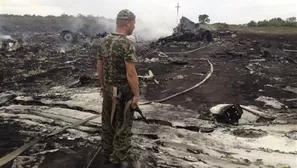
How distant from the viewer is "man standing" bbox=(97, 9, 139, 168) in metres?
4.48

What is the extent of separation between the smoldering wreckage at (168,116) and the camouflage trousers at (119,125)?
0.36 m

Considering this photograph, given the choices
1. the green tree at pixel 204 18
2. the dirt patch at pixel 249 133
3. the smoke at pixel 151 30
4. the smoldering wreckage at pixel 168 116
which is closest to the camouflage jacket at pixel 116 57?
the smoldering wreckage at pixel 168 116

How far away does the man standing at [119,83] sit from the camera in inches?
176

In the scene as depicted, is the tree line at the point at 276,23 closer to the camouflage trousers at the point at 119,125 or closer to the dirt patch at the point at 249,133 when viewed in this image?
the dirt patch at the point at 249,133

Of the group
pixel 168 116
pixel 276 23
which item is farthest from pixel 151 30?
pixel 168 116

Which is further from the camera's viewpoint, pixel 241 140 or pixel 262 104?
pixel 262 104

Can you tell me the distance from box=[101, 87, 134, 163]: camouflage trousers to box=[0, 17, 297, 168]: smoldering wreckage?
362 millimetres

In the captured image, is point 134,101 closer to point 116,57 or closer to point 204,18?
point 116,57

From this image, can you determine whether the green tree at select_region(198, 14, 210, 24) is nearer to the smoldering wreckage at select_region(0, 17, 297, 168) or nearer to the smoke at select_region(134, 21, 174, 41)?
the smoke at select_region(134, 21, 174, 41)

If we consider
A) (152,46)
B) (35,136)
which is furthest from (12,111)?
(152,46)

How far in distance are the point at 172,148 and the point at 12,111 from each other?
146 inches

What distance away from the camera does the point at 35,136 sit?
5840 mm

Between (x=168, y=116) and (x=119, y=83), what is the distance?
288cm

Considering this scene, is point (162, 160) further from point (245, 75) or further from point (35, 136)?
point (245, 75)
